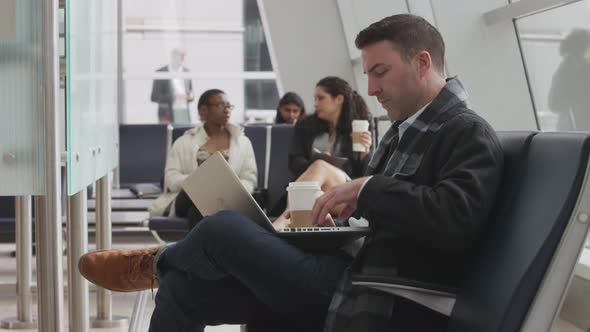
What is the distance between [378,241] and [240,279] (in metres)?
0.37

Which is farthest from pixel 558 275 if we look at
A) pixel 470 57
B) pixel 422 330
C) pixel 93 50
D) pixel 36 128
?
pixel 470 57

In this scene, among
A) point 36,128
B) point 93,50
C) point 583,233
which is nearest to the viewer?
point 583,233

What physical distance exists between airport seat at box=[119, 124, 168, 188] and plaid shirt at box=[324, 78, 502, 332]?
5149 mm

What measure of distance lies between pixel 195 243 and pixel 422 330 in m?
0.58

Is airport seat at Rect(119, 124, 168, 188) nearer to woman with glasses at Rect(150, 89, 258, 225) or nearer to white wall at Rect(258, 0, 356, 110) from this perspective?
woman with glasses at Rect(150, 89, 258, 225)

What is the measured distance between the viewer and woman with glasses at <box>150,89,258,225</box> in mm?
5445

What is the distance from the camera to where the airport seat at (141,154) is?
283 inches

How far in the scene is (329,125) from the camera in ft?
17.5

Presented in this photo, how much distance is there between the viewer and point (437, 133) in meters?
1.98

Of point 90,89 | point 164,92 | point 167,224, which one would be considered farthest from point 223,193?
point 164,92

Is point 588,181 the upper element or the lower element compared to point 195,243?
upper

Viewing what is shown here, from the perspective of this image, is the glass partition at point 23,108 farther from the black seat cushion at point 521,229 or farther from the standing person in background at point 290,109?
the standing person in background at point 290,109

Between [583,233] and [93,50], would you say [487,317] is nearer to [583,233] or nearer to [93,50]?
[583,233]

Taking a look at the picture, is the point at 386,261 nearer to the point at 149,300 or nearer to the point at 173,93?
the point at 149,300
